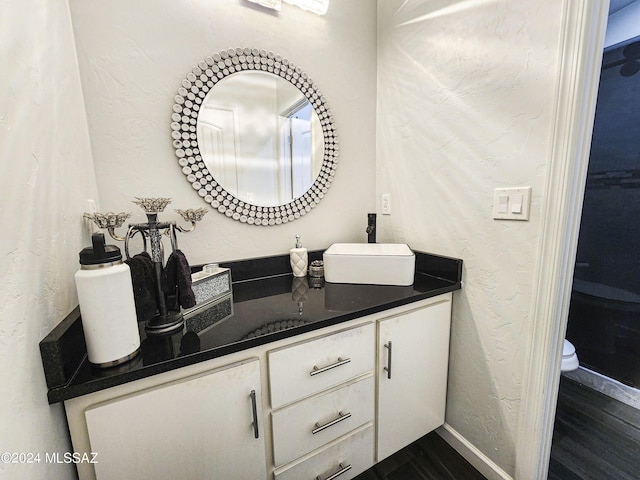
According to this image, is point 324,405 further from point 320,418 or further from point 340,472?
point 340,472

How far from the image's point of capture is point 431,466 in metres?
1.12

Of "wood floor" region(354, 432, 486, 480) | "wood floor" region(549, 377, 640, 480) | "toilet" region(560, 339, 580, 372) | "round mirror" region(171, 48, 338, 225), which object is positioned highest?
"round mirror" region(171, 48, 338, 225)

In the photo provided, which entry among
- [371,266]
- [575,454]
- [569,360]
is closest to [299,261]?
[371,266]

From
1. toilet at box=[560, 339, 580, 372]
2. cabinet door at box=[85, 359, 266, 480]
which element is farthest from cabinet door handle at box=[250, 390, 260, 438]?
toilet at box=[560, 339, 580, 372]

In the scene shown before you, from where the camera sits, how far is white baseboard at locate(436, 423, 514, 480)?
104cm

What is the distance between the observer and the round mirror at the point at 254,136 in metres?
1.06

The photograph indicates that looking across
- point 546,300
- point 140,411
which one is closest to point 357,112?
point 546,300

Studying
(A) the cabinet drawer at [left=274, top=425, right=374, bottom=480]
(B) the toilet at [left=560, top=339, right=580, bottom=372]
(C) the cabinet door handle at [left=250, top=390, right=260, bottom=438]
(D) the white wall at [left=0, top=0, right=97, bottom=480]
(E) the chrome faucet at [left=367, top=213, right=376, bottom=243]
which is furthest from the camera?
(B) the toilet at [left=560, top=339, right=580, bottom=372]

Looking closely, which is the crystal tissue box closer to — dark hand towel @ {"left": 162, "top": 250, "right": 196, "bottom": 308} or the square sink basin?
dark hand towel @ {"left": 162, "top": 250, "right": 196, "bottom": 308}

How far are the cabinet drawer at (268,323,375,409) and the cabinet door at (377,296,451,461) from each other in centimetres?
7

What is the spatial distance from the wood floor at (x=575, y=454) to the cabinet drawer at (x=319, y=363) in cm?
54

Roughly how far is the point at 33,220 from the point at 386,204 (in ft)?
4.28

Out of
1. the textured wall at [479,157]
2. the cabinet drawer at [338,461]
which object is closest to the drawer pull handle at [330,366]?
the cabinet drawer at [338,461]

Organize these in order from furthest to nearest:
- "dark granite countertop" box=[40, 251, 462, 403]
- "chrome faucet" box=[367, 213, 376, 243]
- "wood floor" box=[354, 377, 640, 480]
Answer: "chrome faucet" box=[367, 213, 376, 243]
"wood floor" box=[354, 377, 640, 480]
"dark granite countertop" box=[40, 251, 462, 403]
